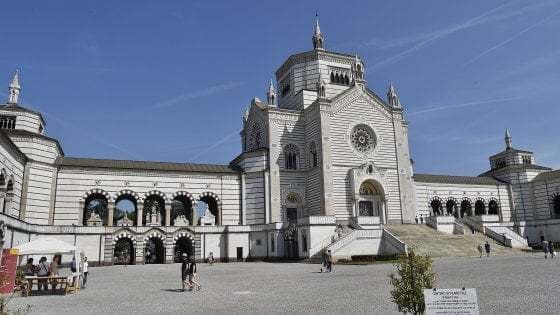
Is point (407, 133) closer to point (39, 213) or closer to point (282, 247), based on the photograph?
point (282, 247)

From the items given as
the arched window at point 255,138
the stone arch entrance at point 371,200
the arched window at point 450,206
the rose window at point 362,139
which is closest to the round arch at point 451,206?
the arched window at point 450,206

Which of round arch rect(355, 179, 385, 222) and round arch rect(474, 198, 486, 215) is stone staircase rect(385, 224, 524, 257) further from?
round arch rect(474, 198, 486, 215)

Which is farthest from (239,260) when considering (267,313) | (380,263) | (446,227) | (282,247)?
(267,313)

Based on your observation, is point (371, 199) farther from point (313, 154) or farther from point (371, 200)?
point (313, 154)

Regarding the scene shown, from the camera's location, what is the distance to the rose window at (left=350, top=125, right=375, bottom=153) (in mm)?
49469

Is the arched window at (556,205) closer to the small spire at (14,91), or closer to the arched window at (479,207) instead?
the arched window at (479,207)

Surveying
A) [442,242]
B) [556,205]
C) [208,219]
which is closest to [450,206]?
[556,205]

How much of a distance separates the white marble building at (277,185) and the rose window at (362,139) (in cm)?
13

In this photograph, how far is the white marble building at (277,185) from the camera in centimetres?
4009

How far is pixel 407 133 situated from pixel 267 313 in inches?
1717

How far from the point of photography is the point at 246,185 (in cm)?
4812

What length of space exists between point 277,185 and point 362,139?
11.0m

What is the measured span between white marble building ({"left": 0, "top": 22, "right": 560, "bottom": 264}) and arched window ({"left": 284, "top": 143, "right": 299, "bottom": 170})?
0.11 m

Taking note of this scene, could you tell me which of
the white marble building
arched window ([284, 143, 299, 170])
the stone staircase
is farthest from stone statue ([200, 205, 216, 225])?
the stone staircase
